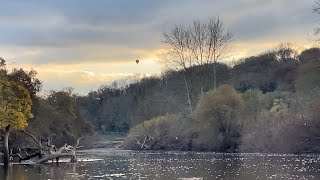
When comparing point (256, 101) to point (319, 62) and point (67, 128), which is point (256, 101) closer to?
point (319, 62)

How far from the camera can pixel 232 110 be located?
234 ft

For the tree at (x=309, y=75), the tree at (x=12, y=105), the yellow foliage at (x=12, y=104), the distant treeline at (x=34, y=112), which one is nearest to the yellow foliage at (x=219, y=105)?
the tree at (x=309, y=75)

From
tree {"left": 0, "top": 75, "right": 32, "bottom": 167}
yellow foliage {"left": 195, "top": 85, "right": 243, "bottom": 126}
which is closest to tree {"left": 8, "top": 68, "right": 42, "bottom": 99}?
tree {"left": 0, "top": 75, "right": 32, "bottom": 167}

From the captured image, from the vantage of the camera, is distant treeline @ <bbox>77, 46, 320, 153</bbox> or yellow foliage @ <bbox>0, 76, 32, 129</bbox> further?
distant treeline @ <bbox>77, 46, 320, 153</bbox>

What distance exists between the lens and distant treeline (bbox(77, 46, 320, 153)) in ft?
204

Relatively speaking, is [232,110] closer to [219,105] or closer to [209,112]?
[219,105]

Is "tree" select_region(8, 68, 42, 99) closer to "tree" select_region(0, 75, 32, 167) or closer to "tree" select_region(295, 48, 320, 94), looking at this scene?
"tree" select_region(0, 75, 32, 167)

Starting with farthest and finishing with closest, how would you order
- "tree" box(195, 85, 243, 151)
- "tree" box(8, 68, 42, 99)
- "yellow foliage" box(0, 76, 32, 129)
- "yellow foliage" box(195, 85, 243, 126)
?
"tree" box(195, 85, 243, 151), "yellow foliage" box(195, 85, 243, 126), "tree" box(8, 68, 42, 99), "yellow foliage" box(0, 76, 32, 129)

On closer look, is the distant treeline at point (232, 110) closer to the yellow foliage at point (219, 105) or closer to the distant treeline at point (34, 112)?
the yellow foliage at point (219, 105)

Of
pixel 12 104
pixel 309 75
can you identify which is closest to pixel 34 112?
pixel 12 104

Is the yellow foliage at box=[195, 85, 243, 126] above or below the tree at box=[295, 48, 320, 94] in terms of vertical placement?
below

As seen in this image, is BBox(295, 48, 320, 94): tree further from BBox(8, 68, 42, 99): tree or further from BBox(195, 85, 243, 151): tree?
BBox(8, 68, 42, 99): tree

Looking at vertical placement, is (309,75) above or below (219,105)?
above

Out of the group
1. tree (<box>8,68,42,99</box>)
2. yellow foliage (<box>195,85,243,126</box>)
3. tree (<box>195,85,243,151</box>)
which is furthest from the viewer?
tree (<box>195,85,243,151</box>)
